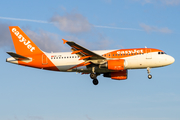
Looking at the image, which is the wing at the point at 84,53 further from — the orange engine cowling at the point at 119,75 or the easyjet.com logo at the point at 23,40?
the easyjet.com logo at the point at 23,40

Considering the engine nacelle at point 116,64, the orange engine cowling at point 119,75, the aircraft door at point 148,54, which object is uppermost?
the aircraft door at point 148,54

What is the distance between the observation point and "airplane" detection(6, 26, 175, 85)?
155 ft

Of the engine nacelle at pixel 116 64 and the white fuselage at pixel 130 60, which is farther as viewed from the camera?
the white fuselage at pixel 130 60

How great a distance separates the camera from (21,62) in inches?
1977

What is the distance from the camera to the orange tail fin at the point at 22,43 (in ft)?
170

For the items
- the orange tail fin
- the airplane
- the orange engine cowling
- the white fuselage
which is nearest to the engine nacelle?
the airplane

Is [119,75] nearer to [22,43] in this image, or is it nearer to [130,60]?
[130,60]

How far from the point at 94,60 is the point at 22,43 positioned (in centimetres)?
1226

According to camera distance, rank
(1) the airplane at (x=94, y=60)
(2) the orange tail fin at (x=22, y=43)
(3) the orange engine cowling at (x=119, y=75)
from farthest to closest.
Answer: (2) the orange tail fin at (x=22, y=43) < (3) the orange engine cowling at (x=119, y=75) < (1) the airplane at (x=94, y=60)

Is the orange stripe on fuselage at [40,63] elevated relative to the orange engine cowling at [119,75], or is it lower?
elevated

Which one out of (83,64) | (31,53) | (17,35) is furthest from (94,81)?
(17,35)

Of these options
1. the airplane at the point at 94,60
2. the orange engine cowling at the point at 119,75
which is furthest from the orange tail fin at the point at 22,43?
the orange engine cowling at the point at 119,75


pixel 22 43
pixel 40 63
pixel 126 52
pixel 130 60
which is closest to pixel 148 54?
pixel 130 60

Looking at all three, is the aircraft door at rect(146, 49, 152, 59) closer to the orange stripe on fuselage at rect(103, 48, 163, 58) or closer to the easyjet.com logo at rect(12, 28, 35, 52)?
the orange stripe on fuselage at rect(103, 48, 163, 58)
